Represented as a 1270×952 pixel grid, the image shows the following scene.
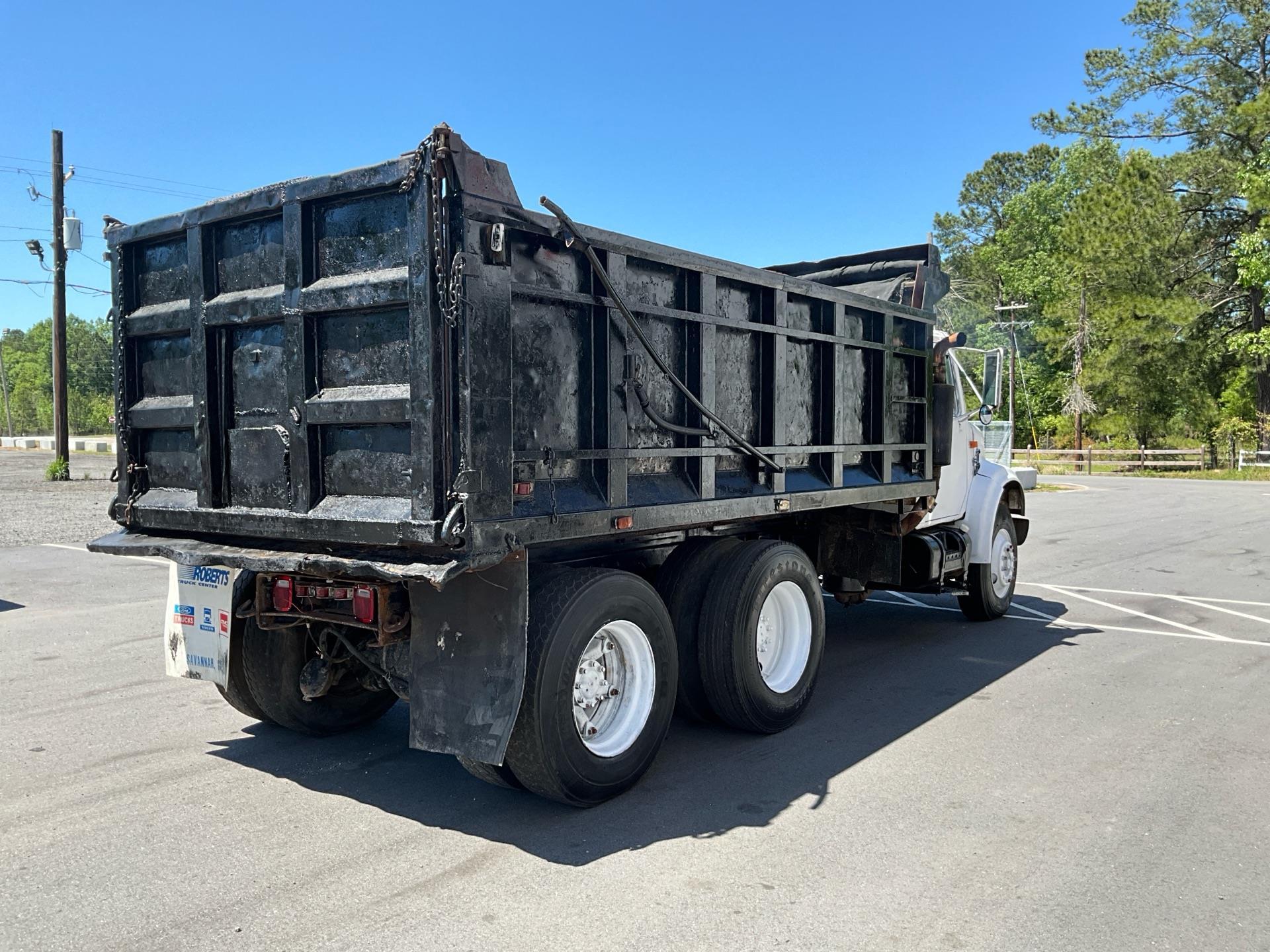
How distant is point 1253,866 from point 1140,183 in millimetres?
39466

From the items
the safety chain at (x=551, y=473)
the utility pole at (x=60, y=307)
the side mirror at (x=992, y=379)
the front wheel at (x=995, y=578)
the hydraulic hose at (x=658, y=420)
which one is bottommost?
the front wheel at (x=995, y=578)

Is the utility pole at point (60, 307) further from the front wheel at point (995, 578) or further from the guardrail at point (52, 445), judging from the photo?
the guardrail at point (52, 445)

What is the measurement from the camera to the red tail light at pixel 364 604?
4316 mm

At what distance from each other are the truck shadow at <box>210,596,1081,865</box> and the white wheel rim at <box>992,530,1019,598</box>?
1865 mm

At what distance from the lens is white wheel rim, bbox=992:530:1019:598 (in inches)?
365

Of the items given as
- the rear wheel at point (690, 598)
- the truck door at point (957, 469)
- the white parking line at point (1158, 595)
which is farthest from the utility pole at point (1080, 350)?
the rear wheel at point (690, 598)

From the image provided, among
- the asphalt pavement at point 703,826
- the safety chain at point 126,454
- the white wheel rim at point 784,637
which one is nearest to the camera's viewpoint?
the asphalt pavement at point 703,826

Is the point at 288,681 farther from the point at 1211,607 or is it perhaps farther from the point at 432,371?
the point at 1211,607

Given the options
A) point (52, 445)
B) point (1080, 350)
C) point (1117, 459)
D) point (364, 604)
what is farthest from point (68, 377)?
point (364, 604)

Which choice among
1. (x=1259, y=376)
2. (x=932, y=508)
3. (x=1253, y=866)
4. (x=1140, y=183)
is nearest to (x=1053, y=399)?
(x=1259, y=376)

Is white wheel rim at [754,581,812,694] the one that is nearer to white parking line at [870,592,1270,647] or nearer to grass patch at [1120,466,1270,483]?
white parking line at [870,592,1270,647]

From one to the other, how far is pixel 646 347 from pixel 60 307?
2652cm

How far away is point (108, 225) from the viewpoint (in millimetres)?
5332

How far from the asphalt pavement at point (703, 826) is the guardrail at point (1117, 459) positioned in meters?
39.0
